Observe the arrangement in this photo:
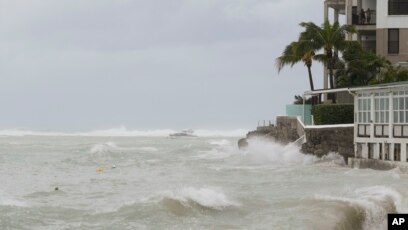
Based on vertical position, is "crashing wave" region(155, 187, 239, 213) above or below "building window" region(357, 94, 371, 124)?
below

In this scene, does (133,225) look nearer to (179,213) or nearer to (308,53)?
(179,213)

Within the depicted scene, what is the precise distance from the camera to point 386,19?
50.0 metres

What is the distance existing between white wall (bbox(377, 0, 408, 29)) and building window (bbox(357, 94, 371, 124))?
1195 cm

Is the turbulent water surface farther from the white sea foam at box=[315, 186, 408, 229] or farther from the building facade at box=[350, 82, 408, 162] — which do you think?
the building facade at box=[350, 82, 408, 162]

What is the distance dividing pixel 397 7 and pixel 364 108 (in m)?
13.3

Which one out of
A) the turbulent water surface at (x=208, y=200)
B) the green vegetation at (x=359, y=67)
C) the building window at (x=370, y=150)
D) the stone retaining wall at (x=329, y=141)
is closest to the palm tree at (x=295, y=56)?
the green vegetation at (x=359, y=67)

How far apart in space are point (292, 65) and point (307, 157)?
13768 mm

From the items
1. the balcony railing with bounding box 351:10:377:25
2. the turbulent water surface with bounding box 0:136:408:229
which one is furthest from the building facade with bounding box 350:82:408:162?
the balcony railing with bounding box 351:10:377:25

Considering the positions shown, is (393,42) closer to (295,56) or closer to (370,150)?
(295,56)

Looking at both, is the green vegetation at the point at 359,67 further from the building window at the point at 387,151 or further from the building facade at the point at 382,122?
the building window at the point at 387,151

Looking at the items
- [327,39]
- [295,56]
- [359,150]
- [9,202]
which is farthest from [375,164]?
[9,202]

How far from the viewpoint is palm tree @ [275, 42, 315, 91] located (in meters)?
52.2

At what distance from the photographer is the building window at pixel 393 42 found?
50125 mm

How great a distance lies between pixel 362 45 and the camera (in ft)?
178
